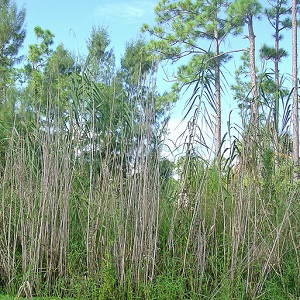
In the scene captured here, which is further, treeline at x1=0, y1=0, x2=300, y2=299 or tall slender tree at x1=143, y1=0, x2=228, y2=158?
tall slender tree at x1=143, y1=0, x2=228, y2=158

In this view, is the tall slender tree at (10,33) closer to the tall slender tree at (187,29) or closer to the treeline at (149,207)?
the tall slender tree at (187,29)

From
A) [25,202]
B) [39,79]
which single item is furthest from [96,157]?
[39,79]

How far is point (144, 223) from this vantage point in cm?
356

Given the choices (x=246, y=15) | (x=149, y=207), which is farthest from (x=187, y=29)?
(x=149, y=207)

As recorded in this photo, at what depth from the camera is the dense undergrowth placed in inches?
139

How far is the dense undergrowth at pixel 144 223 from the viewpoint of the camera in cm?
353

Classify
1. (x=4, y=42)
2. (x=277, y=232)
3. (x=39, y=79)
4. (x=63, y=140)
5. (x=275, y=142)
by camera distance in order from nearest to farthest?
(x=277, y=232) → (x=275, y=142) → (x=63, y=140) → (x=39, y=79) → (x=4, y=42)

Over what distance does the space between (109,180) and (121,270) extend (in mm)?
643

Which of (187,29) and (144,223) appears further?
(187,29)

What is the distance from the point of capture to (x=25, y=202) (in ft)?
13.6

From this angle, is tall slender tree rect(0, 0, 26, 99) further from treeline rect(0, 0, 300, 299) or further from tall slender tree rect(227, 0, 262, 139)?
treeline rect(0, 0, 300, 299)

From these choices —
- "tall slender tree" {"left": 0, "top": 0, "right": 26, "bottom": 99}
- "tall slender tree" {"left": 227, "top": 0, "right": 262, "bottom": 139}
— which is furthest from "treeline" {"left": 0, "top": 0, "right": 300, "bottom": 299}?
"tall slender tree" {"left": 0, "top": 0, "right": 26, "bottom": 99}

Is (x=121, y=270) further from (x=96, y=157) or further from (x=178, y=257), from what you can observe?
(x=96, y=157)

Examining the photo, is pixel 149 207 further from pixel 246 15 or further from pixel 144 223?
pixel 246 15
